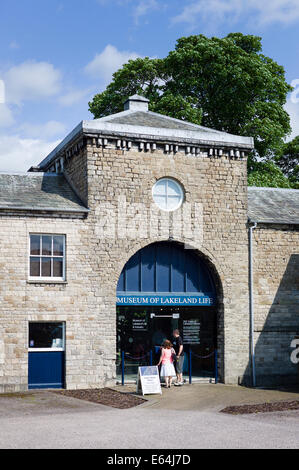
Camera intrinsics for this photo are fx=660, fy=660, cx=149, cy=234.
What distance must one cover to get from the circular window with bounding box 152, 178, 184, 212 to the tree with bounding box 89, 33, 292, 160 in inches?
450

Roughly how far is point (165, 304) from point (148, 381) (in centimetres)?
344

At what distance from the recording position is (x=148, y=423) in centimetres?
1427

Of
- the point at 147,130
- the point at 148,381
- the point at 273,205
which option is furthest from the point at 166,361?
the point at 273,205

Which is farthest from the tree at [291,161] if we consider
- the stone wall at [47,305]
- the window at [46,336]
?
the window at [46,336]

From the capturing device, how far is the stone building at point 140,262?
67.1 ft

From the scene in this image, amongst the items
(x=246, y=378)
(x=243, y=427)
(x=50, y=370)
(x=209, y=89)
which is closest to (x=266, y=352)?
(x=246, y=378)

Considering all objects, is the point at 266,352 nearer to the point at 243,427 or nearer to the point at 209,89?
the point at 243,427

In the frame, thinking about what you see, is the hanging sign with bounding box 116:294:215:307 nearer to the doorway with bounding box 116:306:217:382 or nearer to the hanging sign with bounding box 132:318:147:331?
the doorway with bounding box 116:306:217:382

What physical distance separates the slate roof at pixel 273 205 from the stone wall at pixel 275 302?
40 cm

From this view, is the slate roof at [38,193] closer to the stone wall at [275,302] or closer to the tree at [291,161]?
the stone wall at [275,302]

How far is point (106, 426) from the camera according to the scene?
13.8 meters

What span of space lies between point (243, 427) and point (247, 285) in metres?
9.46

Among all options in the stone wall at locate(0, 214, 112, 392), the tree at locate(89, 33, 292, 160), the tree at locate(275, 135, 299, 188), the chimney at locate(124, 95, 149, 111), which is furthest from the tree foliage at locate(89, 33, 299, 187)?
the stone wall at locate(0, 214, 112, 392)

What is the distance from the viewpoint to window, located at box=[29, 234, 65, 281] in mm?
20688
